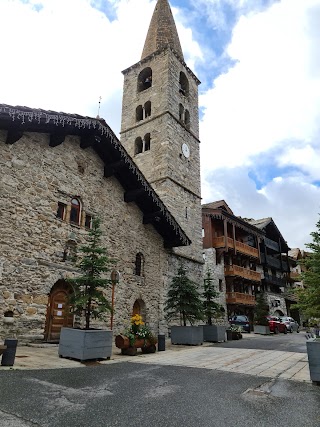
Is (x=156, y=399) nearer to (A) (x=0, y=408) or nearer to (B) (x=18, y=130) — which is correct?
(A) (x=0, y=408)

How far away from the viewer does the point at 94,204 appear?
500 inches

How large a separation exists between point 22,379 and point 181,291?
8705mm

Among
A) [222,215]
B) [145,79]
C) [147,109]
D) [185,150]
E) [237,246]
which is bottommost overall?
[237,246]

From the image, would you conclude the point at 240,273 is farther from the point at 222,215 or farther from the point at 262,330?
the point at 262,330

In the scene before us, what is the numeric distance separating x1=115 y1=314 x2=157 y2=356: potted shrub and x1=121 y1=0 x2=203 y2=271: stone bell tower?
8051mm

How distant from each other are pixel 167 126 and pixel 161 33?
1083 centimetres

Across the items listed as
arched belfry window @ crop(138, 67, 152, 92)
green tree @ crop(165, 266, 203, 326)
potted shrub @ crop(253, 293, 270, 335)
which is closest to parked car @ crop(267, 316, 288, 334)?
potted shrub @ crop(253, 293, 270, 335)

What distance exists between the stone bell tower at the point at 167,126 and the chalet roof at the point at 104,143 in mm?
2711

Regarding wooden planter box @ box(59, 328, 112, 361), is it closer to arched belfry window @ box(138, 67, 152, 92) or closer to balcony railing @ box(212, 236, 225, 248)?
balcony railing @ box(212, 236, 225, 248)

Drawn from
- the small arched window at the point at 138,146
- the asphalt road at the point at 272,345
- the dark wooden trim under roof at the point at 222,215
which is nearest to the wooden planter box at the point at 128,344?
the asphalt road at the point at 272,345

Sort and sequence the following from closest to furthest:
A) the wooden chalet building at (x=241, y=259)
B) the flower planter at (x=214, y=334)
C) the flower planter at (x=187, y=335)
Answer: the flower planter at (x=187, y=335) → the flower planter at (x=214, y=334) → the wooden chalet building at (x=241, y=259)

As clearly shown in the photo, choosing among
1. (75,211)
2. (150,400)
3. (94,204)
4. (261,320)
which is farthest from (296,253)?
(150,400)

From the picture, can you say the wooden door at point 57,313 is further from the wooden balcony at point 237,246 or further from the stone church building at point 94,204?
the wooden balcony at point 237,246

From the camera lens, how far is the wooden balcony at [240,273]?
27.0 m
